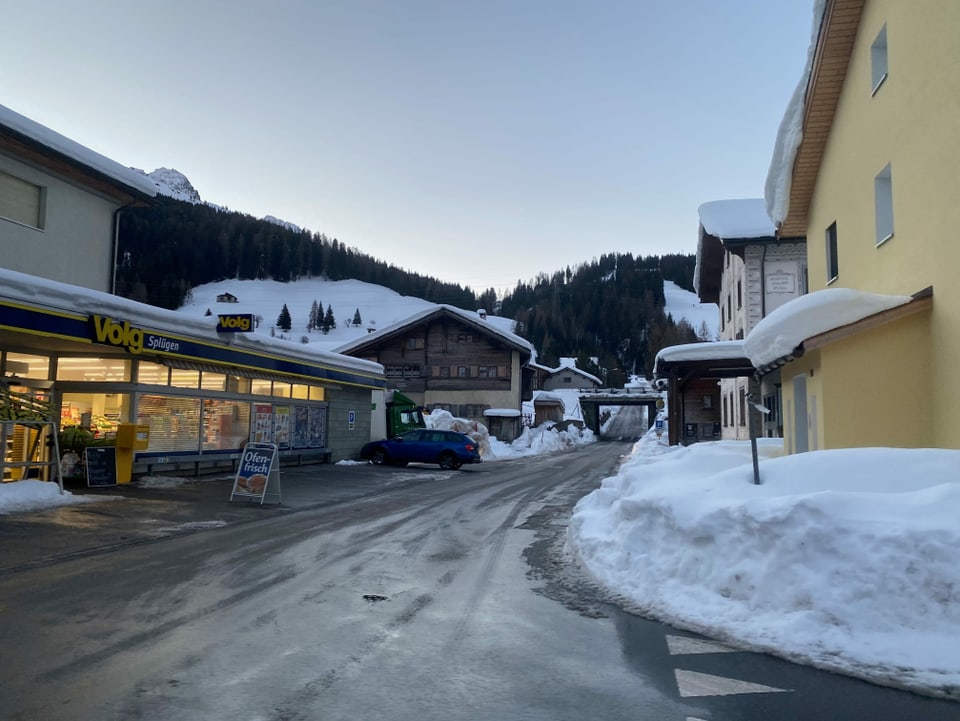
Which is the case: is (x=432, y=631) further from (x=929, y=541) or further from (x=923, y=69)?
(x=923, y=69)

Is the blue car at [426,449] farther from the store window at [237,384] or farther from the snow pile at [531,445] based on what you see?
the snow pile at [531,445]

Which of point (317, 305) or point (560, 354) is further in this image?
point (317, 305)

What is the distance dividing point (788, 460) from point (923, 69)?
6.52 m

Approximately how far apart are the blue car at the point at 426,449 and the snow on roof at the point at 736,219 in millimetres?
12554

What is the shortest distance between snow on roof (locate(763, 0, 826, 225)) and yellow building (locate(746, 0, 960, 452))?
117 mm

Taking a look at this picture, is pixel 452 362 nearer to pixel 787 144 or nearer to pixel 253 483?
pixel 253 483

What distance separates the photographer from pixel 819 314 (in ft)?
37.2

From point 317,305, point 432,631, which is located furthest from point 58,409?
point 317,305

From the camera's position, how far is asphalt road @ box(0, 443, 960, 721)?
444 centimetres

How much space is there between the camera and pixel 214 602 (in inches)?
271

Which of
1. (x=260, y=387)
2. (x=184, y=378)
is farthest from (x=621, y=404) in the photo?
(x=184, y=378)

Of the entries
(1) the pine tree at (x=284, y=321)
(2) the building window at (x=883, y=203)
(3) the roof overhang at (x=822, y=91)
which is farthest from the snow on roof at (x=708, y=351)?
(1) the pine tree at (x=284, y=321)

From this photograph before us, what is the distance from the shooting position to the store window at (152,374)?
1798cm

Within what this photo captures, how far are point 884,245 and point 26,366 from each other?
17513 millimetres
